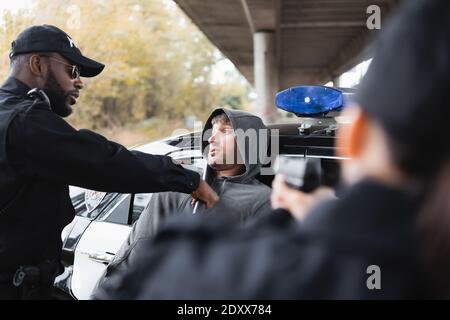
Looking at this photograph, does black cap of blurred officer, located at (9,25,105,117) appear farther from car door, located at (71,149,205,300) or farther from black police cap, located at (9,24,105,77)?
car door, located at (71,149,205,300)

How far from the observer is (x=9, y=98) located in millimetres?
2273

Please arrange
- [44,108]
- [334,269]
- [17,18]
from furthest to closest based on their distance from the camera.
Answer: [17,18] < [44,108] < [334,269]

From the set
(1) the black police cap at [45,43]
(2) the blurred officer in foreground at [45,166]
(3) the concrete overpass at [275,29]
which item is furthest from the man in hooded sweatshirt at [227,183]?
(3) the concrete overpass at [275,29]

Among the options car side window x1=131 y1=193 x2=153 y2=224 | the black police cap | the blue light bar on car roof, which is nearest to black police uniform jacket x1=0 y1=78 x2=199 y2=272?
the black police cap

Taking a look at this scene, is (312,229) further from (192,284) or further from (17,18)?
(17,18)

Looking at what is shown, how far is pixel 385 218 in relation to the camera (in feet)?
2.75

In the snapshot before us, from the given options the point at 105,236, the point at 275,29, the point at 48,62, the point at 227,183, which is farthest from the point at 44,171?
the point at 275,29

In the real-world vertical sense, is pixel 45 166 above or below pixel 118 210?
above

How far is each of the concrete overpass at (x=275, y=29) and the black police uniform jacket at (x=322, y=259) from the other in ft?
34.8

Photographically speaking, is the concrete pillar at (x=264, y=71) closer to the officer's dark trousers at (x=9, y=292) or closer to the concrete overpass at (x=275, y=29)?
the concrete overpass at (x=275, y=29)

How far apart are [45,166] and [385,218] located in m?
1.59

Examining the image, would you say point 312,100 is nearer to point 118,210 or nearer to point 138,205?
point 138,205

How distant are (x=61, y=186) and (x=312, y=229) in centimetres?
A: 171

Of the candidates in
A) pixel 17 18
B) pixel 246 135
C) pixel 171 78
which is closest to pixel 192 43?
pixel 171 78
